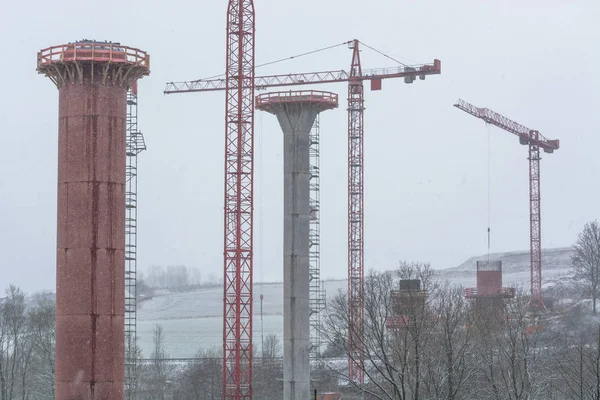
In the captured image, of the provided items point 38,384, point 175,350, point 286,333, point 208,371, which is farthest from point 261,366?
point 175,350

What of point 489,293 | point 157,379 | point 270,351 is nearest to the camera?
point 157,379

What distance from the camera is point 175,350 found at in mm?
196500

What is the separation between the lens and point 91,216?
148 ft

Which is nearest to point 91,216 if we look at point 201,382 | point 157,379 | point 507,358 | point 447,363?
point 447,363

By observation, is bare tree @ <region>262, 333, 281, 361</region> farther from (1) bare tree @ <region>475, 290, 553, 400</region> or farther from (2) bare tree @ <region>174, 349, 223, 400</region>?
(1) bare tree @ <region>475, 290, 553, 400</region>

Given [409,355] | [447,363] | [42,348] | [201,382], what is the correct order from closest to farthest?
[409,355] → [447,363] → [42,348] → [201,382]

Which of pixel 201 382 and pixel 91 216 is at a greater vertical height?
pixel 91 216

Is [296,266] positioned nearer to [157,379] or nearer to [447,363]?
[447,363]

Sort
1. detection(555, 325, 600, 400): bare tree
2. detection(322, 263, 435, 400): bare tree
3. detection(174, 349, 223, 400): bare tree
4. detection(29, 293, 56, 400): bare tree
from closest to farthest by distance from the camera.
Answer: detection(322, 263, 435, 400): bare tree, detection(555, 325, 600, 400): bare tree, detection(29, 293, 56, 400): bare tree, detection(174, 349, 223, 400): bare tree

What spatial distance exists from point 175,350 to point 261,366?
232 ft

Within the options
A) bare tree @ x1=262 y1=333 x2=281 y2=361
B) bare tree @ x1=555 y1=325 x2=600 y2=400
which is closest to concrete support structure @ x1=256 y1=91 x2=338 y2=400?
bare tree @ x1=555 y1=325 x2=600 y2=400

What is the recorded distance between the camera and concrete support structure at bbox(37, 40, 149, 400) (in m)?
44.4

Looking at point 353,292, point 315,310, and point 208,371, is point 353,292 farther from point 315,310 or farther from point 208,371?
point 315,310

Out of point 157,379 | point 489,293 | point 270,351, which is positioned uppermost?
point 489,293
